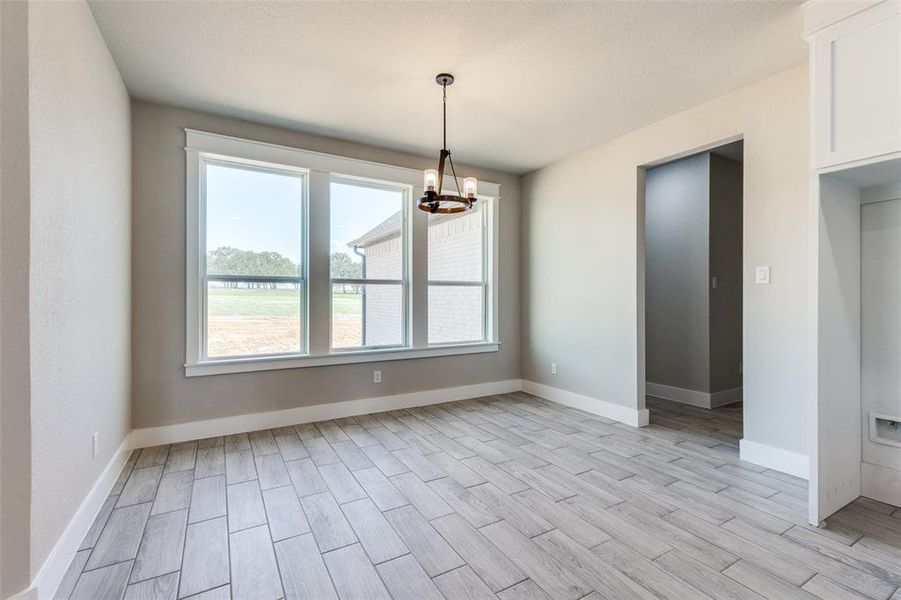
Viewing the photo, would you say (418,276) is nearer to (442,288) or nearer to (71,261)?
(442,288)

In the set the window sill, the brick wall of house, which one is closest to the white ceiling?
the brick wall of house

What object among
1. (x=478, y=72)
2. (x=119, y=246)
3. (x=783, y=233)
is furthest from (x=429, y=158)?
(x=783, y=233)

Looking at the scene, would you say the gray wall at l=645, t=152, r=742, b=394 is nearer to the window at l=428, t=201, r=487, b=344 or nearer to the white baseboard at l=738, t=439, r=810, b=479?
the white baseboard at l=738, t=439, r=810, b=479

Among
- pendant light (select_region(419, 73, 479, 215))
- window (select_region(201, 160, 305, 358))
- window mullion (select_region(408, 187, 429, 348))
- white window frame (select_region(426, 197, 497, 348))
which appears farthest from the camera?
white window frame (select_region(426, 197, 497, 348))

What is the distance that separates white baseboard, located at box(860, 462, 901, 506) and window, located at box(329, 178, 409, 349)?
3641mm

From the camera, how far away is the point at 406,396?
4355mm

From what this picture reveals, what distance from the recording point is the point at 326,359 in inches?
154

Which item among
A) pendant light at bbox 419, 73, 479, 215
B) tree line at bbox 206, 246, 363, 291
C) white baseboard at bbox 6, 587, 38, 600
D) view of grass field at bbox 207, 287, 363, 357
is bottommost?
white baseboard at bbox 6, 587, 38, 600

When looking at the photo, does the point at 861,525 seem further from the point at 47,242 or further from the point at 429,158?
the point at 429,158

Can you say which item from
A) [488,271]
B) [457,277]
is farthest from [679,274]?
[457,277]

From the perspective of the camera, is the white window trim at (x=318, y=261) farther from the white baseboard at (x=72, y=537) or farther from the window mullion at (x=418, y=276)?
the white baseboard at (x=72, y=537)

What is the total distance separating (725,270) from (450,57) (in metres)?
3.89

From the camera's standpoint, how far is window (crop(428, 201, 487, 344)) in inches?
183

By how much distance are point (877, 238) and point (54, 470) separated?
431cm
